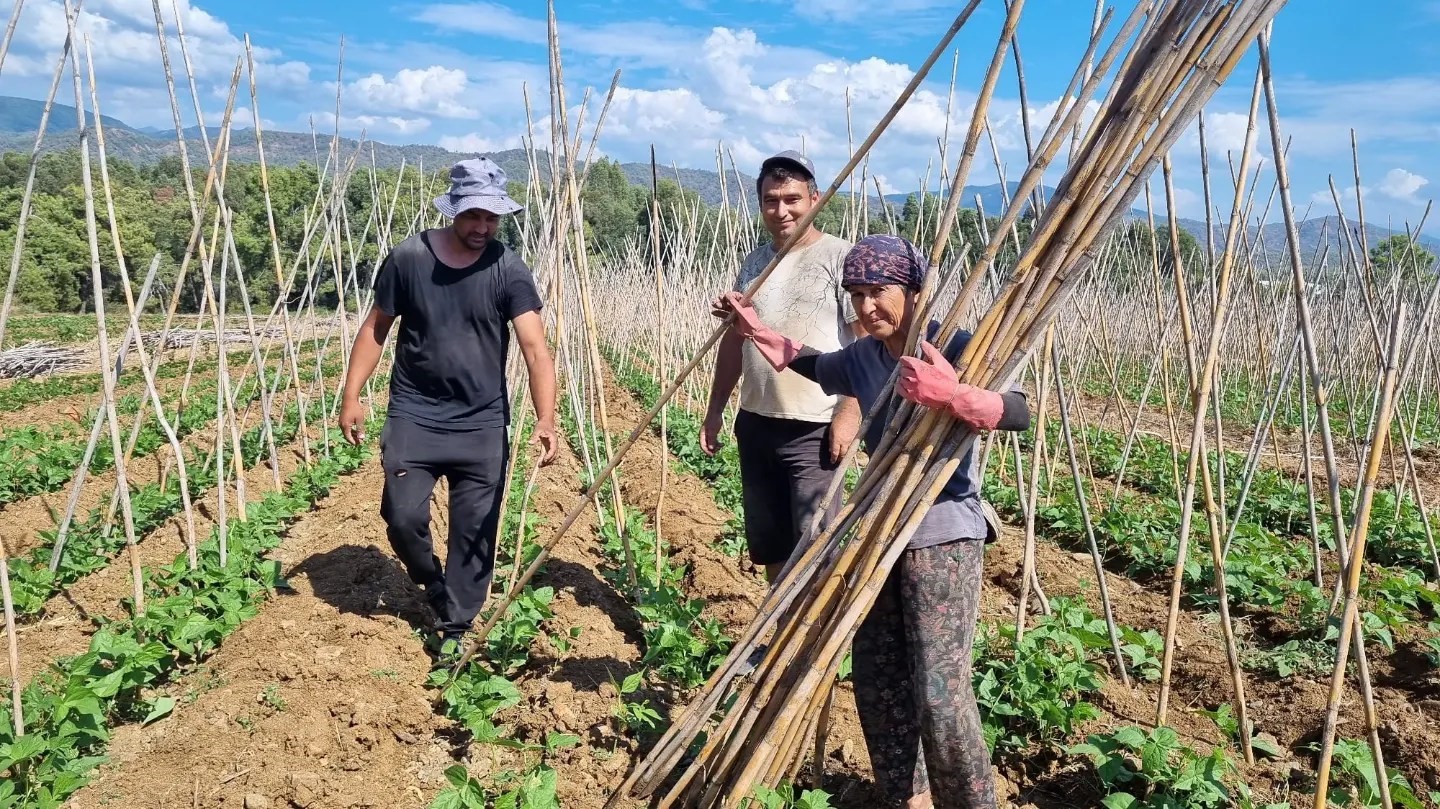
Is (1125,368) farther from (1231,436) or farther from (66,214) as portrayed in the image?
(66,214)

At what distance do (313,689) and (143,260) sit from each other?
3985 centimetres

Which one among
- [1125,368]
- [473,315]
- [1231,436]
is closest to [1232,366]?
[1125,368]

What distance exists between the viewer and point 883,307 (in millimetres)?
2104

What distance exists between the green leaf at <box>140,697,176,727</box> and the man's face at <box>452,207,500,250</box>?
1.74m

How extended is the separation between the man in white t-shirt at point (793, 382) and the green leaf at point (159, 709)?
1.95 m

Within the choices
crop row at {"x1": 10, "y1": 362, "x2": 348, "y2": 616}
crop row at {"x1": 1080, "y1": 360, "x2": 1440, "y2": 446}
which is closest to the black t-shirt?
crop row at {"x1": 10, "y1": 362, "x2": 348, "y2": 616}

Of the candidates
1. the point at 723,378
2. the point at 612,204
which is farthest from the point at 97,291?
the point at 612,204

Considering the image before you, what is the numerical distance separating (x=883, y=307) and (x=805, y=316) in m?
0.91

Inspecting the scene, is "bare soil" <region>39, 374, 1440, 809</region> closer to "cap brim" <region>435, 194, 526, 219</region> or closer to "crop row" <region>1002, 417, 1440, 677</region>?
"crop row" <region>1002, 417, 1440, 677</region>

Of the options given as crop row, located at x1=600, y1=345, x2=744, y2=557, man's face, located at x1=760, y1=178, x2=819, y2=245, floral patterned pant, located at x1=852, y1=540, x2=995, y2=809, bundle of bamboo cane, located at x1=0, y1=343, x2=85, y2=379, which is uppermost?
man's face, located at x1=760, y1=178, x2=819, y2=245

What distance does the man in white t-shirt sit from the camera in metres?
2.94

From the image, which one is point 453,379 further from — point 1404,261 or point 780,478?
point 1404,261

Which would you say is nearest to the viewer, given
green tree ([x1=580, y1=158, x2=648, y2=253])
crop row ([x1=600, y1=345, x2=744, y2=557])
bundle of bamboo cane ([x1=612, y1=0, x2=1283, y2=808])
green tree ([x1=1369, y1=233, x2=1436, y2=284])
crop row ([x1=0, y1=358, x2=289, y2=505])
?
bundle of bamboo cane ([x1=612, y1=0, x2=1283, y2=808])

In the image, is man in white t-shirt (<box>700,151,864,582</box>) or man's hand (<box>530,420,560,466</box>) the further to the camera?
man's hand (<box>530,420,560,466</box>)
